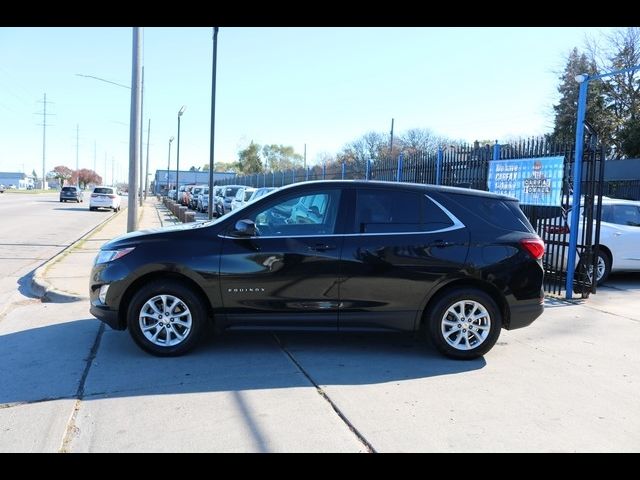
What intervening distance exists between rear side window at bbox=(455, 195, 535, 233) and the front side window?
131 centimetres

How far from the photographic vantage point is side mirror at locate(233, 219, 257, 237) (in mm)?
5352

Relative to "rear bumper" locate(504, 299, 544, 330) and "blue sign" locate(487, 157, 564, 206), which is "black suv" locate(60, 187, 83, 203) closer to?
"blue sign" locate(487, 157, 564, 206)

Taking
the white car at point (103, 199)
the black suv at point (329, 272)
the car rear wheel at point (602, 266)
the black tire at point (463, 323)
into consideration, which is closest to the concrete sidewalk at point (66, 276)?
the black suv at point (329, 272)

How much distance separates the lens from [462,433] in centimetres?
386

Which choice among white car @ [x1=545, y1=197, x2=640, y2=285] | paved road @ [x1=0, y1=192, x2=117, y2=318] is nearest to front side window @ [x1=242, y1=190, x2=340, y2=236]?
paved road @ [x1=0, y1=192, x2=117, y2=318]

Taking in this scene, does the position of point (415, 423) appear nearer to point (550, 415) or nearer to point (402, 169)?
point (550, 415)

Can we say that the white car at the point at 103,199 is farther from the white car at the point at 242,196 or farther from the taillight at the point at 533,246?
the taillight at the point at 533,246

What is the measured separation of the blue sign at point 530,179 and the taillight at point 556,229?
1.32ft

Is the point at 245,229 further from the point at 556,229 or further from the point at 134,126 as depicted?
the point at 134,126

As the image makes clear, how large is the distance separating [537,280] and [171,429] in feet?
12.4

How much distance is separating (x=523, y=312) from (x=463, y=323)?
643mm

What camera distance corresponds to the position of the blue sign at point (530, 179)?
9172mm

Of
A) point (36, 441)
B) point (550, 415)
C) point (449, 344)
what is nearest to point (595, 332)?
point (449, 344)
